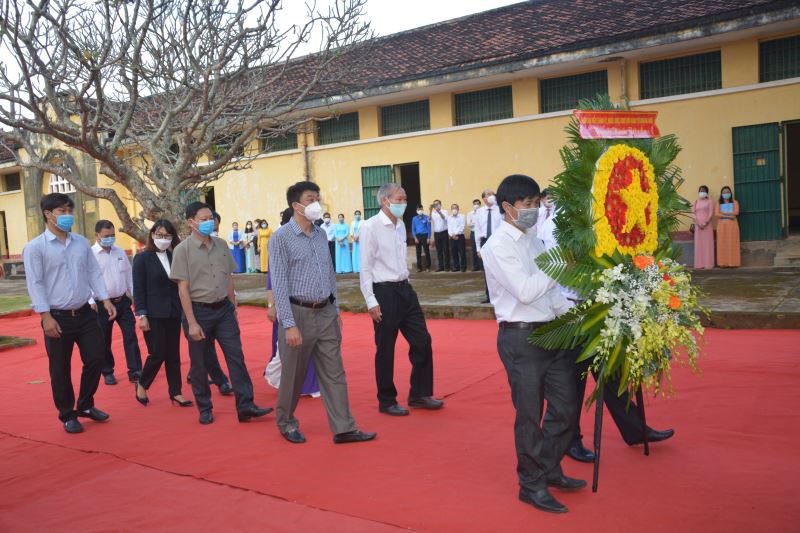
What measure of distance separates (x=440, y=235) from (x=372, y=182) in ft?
10.1

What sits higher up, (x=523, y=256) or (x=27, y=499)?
(x=523, y=256)

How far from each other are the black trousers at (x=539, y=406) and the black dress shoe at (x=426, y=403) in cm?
213

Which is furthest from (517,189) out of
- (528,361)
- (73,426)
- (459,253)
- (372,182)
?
(372,182)

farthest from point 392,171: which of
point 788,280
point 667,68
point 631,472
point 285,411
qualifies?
point 631,472

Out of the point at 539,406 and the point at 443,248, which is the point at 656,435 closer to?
the point at 539,406

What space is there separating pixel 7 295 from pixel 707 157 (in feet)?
61.0

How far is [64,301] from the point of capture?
615 centimetres

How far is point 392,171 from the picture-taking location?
20.0m

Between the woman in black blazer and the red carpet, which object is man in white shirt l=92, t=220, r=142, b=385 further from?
the woman in black blazer

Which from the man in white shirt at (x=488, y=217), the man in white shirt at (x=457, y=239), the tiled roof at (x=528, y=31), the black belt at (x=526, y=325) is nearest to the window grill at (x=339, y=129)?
the tiled roof at (x=528, y=31)

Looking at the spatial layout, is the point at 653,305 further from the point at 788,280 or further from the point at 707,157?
the point at 707,157

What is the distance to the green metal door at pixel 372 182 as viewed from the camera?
20141 mm

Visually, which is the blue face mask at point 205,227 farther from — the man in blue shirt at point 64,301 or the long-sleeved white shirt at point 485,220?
the long-sleeved white shirt at point 485,220

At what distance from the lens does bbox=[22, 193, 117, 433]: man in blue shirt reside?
239 inches
